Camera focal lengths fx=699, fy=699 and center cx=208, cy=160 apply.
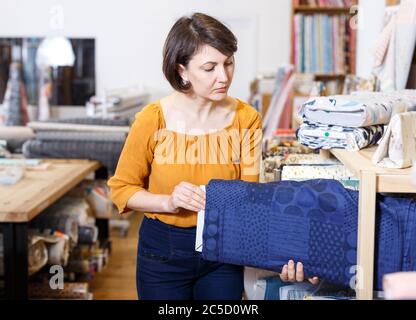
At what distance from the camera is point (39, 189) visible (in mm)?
1956

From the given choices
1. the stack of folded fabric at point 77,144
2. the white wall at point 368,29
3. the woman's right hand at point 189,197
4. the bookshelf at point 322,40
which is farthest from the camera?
the bookshelf at point 322,40

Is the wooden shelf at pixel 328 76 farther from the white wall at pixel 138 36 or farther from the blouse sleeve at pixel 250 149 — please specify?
the blouse sleeve at pixel 250 149

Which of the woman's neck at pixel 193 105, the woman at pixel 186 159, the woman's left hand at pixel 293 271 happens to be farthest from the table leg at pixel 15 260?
the woman's left hand at pixel 293 271

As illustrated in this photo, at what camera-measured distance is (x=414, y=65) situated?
5.13ft

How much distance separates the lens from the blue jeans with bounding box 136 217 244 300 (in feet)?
3.69

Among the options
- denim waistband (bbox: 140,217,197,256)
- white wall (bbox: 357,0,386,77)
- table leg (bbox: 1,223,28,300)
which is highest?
A: white wall (bbox: 357,0,386,77)

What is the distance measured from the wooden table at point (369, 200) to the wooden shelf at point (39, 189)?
0.96 metres

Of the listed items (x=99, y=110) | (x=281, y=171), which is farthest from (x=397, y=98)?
(x=99, y=110)

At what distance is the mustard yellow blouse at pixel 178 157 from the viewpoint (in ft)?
3.54

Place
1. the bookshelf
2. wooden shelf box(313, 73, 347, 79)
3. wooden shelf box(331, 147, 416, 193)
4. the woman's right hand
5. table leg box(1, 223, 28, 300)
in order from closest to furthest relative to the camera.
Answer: wooden shelf box(331, 147, 416, 193)
the woman's right hand
table leg box(1, 223, 28, 300)
the bookshelf
wooden shelf box(313, 73, 347, 79)

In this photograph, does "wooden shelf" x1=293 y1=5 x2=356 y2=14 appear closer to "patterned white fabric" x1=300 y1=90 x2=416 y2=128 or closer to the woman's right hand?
"patterned white fabric" x1=300 y1=90 x2=416 y2=128

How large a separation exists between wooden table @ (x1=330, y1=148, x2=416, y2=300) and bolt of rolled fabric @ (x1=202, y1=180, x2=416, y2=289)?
2 centimetres

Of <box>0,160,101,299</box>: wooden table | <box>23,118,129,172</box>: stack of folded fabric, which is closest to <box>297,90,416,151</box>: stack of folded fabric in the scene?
<box>0,160,101,299</box>: wooden table
